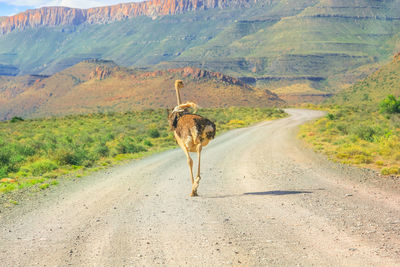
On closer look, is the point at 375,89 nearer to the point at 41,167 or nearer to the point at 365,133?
the point at 365,133

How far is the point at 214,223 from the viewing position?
652cm

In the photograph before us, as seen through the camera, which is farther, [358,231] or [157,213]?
[157,213]

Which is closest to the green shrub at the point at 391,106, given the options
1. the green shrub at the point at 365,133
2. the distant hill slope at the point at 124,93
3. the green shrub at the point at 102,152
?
the green shrub at the point at 365,133

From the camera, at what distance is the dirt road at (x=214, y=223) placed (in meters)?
5.09

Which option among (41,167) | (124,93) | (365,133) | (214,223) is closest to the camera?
(214,223)

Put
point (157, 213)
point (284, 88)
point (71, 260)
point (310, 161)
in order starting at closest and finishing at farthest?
1. point (71, 260)
2. point (157, 213)
3. point (310, 161)
4. point (284, 88)

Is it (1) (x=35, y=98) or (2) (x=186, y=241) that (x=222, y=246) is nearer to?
(2) (x=186, y=241)

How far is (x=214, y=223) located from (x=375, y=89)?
279ft

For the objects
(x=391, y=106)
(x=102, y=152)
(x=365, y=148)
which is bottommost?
(x=391, y=106)

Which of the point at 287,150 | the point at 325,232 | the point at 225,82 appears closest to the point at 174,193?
the point at 325,232

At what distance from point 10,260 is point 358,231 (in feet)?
16.0

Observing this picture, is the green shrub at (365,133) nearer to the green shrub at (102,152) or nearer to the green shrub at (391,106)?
the green shrub at (102,152)

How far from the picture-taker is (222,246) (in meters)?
5.40

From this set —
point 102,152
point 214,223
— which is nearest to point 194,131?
point 214,223
